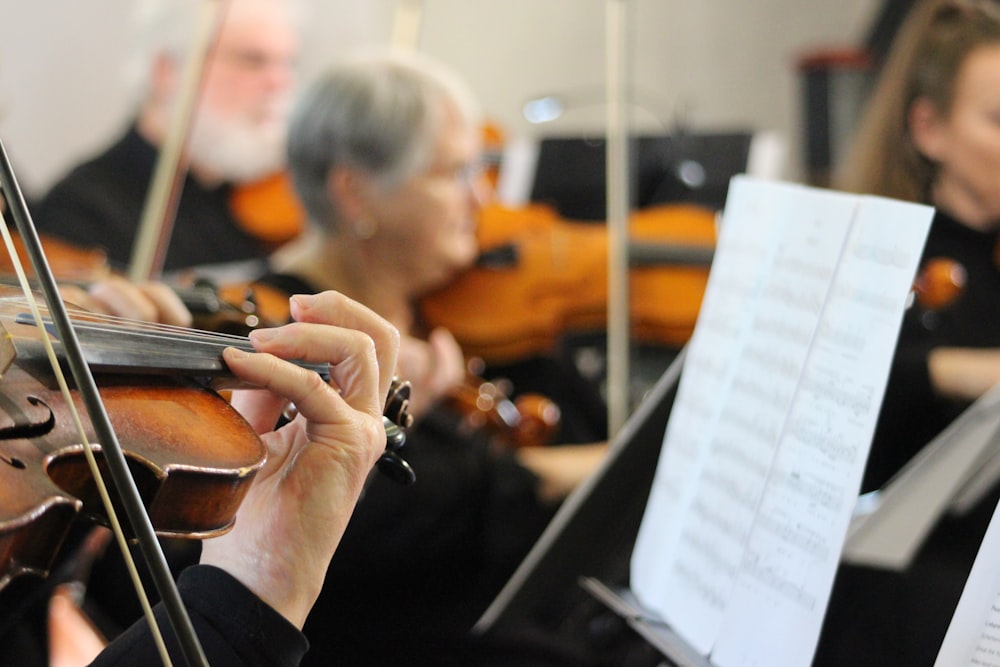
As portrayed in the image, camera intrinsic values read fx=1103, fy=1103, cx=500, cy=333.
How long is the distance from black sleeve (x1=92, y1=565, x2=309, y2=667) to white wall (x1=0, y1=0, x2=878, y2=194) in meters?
2.38

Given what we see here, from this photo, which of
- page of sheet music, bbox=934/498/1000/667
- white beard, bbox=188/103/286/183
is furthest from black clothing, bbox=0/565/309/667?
white beard, bbox=188/103/286/183

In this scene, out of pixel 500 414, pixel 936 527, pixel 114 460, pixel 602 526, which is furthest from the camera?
pixel 500 414

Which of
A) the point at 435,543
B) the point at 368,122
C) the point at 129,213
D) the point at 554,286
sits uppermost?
the point at 368,122

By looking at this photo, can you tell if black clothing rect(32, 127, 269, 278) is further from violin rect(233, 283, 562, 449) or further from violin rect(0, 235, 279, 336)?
violin rect(0, 235, 279, 336)

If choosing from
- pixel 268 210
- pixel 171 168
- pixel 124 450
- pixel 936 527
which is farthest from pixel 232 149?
pixel 124 450

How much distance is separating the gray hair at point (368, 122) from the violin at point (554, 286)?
35 centimetres

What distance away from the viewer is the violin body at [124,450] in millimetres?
448

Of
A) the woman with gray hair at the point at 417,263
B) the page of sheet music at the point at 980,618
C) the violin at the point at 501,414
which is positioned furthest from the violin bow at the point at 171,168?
the page of sheet music at the point at 980,618

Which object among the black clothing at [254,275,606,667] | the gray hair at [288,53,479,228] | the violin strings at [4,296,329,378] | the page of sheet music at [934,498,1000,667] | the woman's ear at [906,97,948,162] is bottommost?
the black clothing at [254,275,606,667]

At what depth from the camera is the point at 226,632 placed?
0.57 m

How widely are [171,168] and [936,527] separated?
61.7 inches

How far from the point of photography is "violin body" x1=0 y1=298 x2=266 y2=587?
0.45 metres

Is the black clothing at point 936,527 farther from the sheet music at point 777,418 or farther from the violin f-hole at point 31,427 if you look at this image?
the violin f-hole at point 31,427

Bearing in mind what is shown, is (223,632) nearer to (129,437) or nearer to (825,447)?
(129,437)
